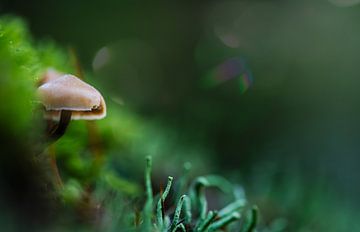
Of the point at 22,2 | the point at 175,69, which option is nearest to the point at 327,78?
the point at 175,69

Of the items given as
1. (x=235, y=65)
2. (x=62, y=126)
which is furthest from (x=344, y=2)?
(x=62, y=126)

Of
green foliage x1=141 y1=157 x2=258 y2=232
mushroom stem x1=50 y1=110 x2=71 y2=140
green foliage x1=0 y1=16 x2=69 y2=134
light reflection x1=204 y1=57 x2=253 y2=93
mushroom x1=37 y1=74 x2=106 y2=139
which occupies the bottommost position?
light reflection x1=204 y1=57 x2=253 y2=93

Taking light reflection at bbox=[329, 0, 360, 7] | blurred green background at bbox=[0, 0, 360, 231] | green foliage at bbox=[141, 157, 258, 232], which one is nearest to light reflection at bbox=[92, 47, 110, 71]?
blurred green background at bbox=[0, 0, 360, 231]

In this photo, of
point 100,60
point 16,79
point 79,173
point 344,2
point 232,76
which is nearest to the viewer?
point 16,79

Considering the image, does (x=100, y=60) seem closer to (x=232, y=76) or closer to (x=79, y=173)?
(x=232, y=76)

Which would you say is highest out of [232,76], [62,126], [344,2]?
[62,126]

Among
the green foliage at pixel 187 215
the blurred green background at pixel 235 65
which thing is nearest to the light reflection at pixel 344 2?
the blurred green background at pixel 235 65

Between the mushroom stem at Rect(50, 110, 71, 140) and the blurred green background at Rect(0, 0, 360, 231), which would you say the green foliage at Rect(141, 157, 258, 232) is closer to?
the mushroom stem at Rect(50, 110, 71, 140)

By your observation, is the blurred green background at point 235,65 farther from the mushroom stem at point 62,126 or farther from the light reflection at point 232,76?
the mushroom stem at point 62,126

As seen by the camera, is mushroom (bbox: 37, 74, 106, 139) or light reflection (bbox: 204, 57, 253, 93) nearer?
mushroom (bbox: 37, 74, 106, 139)
